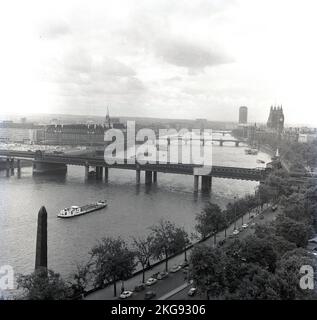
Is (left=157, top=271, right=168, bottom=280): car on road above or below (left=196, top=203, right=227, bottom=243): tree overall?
below

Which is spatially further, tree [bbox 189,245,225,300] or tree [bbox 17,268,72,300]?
tree [bbox 189,245,225,300]

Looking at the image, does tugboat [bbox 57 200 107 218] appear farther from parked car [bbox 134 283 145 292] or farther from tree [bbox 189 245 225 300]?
tree [bbox 189 245 225 300]

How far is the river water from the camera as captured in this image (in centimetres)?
1071

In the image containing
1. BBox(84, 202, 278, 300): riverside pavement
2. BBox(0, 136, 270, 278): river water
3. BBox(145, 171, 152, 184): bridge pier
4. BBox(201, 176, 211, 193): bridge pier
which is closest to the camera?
BBox(84, 202, 278, 300): riverside pavement

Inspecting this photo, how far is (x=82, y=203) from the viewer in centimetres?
1714

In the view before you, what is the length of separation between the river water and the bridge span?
62 cm

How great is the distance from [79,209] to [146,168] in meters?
7.73

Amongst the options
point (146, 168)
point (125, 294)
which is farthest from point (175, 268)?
point (146, 168)

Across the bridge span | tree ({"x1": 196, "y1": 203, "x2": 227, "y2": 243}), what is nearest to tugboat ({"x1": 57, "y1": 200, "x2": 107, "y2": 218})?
tree ({"x1": 196, "y1": 203, "x2": 227, "y2": 243})

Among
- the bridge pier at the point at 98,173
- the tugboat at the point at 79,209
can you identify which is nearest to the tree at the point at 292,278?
the tugboat at the point at 79,209

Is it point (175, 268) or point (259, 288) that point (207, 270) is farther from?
point (175, 268)

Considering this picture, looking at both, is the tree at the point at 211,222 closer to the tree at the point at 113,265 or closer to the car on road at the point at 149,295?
the tree at the point at 113,265

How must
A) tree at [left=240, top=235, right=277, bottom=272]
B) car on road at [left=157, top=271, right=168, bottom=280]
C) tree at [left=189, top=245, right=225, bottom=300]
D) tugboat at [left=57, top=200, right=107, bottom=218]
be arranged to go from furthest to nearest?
tugboat at [left=57, top=200, right=107, bottom=218], car on road at [left=157, top=271, right=168, bottom=280], tree at [left=240, top=235, right=277, bottom=272], tree at [left=189, top=245, right=225, bottom=300]

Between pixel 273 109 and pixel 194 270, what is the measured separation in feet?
185
